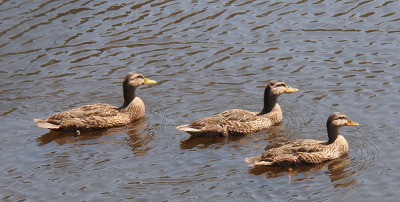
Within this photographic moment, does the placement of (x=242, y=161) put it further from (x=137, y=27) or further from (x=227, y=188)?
(x=137, y=27)

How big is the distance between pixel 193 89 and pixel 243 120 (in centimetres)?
198

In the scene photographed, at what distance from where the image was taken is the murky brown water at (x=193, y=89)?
12.2 metres

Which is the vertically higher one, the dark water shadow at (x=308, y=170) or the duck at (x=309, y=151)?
the duck at (x=309, y=151)

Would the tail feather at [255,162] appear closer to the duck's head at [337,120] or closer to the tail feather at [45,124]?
the duck's head at [337,120]

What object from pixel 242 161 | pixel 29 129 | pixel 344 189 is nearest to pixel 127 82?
pixel 29 129

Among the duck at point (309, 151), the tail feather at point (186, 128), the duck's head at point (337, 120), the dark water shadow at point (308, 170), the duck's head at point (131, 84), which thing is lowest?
the dark water shadow at point (308, 170)

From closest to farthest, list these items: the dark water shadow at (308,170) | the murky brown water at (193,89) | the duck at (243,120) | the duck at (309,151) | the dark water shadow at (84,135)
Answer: the murky brown water at (193,89), the dark water shadow at (308,170), the duck at (309,151), the duck at (243,120), the dark water shadow at (84,135)

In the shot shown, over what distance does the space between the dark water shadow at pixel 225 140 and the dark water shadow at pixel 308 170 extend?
1.31 metres

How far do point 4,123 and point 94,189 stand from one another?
145 inches

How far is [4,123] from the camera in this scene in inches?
588

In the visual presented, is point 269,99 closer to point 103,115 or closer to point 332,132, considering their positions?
point 332,132

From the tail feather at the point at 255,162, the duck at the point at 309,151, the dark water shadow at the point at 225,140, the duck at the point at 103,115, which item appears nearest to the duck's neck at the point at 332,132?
the duck at the point at 309,151

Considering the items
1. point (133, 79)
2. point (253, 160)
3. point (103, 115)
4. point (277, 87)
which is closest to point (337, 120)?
point (253, 160)

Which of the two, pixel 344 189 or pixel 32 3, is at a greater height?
pixel 32 3
